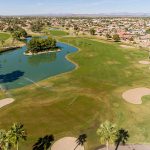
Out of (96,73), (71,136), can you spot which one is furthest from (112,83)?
(71,136)

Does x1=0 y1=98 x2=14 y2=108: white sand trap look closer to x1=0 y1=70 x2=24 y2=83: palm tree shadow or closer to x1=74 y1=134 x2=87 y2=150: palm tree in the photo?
x1=0 y1=70 x2=24 y2=83: palm tree shadow

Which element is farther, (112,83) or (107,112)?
(112,83)

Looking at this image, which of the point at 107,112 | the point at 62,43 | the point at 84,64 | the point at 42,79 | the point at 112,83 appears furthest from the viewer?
the point at 62,43

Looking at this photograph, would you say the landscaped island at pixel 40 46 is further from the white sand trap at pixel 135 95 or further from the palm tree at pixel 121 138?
the palm tree at pixel 121 138

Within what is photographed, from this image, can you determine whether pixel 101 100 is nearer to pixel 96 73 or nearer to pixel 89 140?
pixel 89 140

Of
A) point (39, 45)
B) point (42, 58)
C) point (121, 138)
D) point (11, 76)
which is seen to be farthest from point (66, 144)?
point (39, 45)

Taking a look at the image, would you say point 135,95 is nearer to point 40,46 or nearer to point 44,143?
point 44,143

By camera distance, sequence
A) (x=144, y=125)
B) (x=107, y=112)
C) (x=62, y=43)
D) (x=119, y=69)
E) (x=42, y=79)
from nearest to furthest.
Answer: (x=144, y=125) < (x=107, y=112) < (x=42, y=79) < (x=119, y=69) < (x=62, y=43)
